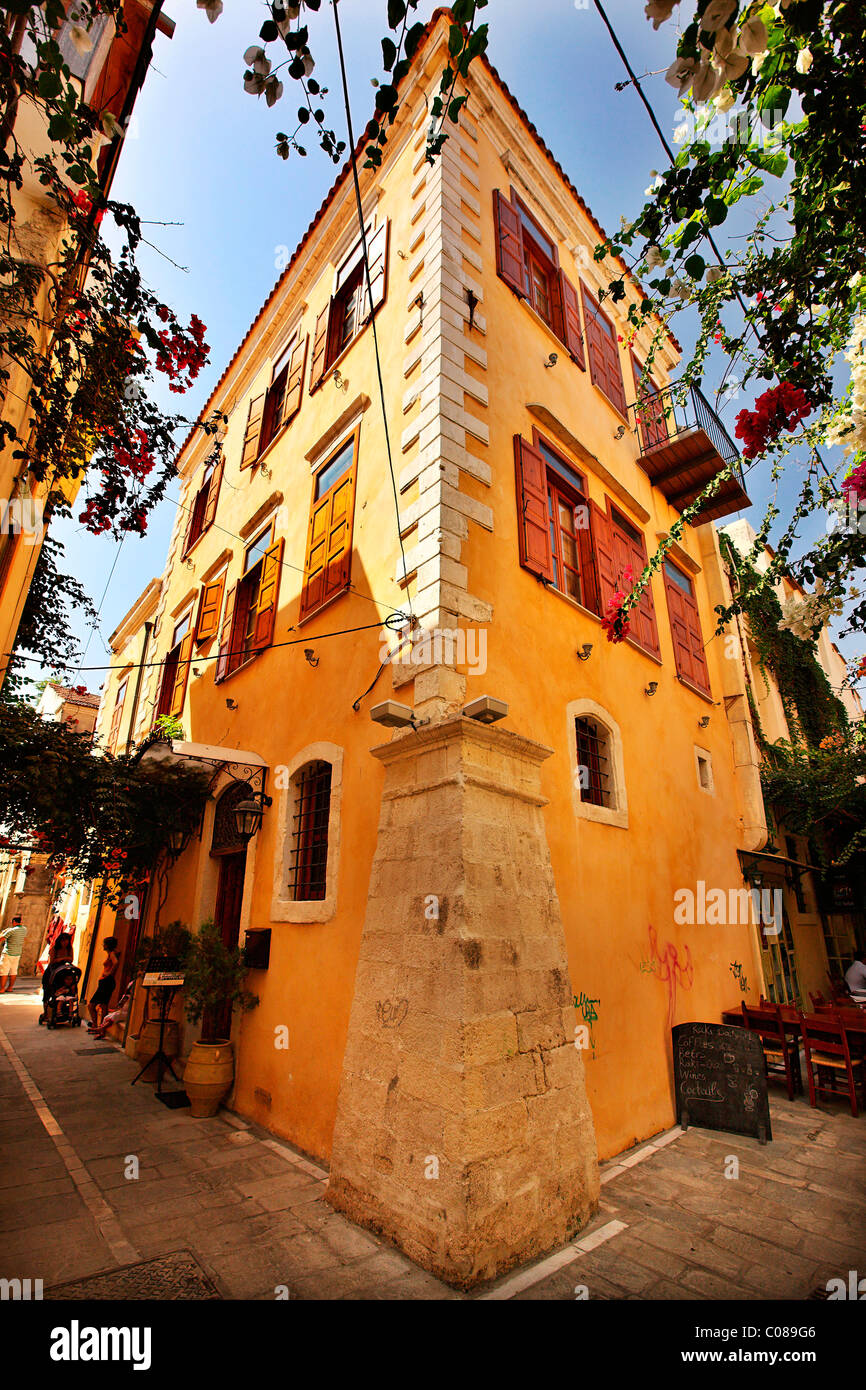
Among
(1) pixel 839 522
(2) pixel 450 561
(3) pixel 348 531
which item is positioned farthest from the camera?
(3) pixel 348 531

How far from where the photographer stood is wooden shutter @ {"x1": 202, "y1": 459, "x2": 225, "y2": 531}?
1135 centimetres

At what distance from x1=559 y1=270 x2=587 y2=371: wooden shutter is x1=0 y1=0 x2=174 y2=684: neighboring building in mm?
5307

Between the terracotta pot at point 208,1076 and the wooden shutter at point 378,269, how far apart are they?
8.45 metres

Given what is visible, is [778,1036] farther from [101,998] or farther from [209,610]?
[101,998]

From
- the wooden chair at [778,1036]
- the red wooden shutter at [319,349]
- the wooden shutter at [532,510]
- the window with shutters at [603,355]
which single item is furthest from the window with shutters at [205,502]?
the wooden chair at [778,1036]

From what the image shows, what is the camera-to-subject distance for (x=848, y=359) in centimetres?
387

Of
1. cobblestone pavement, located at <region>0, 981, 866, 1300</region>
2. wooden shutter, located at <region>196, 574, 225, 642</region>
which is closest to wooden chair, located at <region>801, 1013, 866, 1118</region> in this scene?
cobblestone pavement, located at <region>0, 981, 866, 1300</region>

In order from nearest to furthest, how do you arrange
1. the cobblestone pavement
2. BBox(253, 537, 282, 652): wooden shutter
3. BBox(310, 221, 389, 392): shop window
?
the cobblestone pavement
BBox(310, 221, 389, 392): shop window
BBox(253, 537, 282, 652): wooden shutter

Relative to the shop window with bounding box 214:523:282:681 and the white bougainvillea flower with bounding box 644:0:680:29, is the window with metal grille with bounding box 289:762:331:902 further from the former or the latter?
the white bougainvillea flower with bounding box 644:0:680:29

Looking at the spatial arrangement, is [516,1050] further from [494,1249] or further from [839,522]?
[839,522]

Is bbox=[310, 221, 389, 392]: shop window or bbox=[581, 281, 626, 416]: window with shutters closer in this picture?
bbox=[310, 221, 389, 392]: shop window

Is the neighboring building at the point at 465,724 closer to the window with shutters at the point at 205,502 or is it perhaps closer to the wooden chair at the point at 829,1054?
the wooden chair at the point at 829,1054
